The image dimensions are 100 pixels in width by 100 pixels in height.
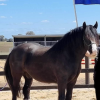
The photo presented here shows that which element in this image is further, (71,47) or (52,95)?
(52,95)

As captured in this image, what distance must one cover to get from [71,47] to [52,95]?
2.29 metres

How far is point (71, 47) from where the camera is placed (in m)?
4.33

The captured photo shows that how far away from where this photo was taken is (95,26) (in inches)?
169

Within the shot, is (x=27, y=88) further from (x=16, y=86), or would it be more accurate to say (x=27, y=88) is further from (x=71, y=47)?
(x=71, y=47)

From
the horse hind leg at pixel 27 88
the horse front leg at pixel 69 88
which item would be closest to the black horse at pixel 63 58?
the horse front leg at pixel 69 88

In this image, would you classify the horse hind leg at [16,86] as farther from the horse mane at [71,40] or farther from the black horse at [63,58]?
the horse mane at [71,40]

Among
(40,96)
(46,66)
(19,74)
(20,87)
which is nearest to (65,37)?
(46,66)

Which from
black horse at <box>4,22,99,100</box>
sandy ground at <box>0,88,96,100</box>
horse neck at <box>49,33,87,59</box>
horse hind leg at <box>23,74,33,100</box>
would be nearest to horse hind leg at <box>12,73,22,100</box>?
horse hind leg at <box>23,74,33,100</box>

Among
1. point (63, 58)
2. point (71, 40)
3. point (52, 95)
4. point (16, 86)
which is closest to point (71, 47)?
point (71, 40)

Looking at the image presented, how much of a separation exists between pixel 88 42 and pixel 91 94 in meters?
2.65

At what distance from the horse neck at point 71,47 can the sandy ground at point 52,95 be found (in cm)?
190

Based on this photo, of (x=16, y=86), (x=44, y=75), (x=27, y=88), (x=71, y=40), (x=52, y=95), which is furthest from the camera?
(x=52, y=95)

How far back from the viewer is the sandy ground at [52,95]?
5.84 meters

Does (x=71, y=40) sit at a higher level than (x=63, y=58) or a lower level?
higher
